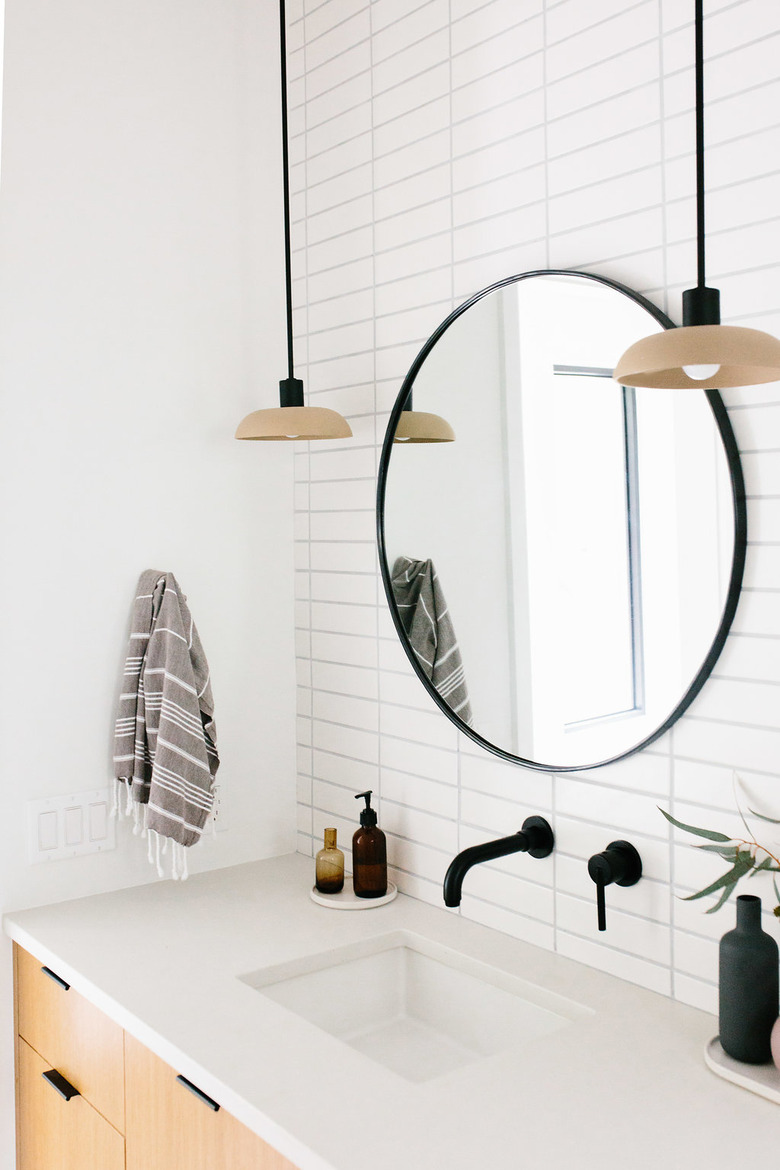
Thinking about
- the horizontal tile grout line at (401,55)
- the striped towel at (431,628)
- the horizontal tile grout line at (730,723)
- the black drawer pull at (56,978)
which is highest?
the horizontal tile grout line at (401,55)

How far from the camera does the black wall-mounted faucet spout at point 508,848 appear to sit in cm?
138

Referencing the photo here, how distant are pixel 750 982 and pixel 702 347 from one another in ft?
2.36

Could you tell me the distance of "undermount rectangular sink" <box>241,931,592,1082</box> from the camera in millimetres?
1481

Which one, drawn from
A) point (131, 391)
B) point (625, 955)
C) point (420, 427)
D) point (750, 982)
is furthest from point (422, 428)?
point (750, 982)

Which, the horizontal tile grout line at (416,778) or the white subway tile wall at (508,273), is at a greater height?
A: the white subway tile wall at (508,273)

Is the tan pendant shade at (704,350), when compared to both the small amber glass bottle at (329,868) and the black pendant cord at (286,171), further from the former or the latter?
the small amber glass bottle at (329,868)

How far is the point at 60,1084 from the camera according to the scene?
5.27 ft

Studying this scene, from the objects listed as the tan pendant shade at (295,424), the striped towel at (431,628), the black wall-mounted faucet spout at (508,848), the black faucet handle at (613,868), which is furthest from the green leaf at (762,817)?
the tan pendant shade at (295,424)

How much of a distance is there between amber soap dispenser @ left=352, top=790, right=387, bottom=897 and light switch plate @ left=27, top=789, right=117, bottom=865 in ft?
1.56

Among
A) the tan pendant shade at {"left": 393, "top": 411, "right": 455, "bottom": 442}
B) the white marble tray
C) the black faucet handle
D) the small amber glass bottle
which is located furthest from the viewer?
the small amber glass bottle

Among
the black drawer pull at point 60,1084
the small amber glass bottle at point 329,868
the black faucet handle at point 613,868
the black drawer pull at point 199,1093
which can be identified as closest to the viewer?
the black drawer pull at point 199,1093

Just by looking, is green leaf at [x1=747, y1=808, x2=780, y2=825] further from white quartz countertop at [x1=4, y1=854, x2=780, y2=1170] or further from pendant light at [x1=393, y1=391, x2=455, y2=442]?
pendant light at [x1=393, y1=391, x2=455, y2=442]

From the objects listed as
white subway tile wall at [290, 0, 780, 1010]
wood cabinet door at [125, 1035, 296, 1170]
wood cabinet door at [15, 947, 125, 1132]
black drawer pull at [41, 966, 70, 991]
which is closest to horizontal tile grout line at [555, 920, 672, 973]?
white subway tile wall at [290, 0, 780, 1010]

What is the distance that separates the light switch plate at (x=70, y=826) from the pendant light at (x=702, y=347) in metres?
1.27
